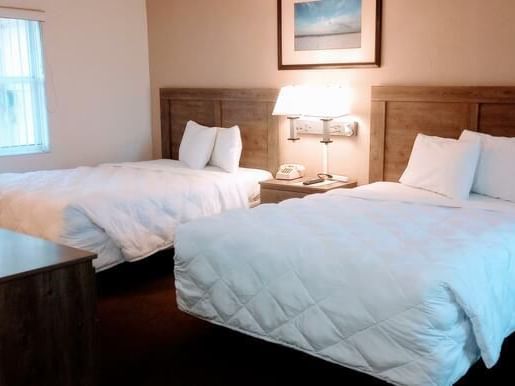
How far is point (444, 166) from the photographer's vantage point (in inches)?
146

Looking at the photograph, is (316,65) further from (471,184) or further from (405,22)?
(471,184)

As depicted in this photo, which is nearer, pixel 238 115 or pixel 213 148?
pixel 213 148

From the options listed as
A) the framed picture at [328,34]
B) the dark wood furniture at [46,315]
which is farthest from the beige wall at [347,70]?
the dark wood furniture at [46,315]

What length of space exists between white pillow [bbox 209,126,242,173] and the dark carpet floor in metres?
1.43

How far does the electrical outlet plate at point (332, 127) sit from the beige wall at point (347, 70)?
0.23 feet

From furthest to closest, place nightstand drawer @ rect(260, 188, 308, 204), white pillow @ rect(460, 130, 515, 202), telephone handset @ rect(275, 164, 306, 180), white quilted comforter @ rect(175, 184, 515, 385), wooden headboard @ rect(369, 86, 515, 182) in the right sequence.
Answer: telephone handset @ rect(275, 164, 306, 180) → nightstand drawer @ rect(260, 188, 308, 204) → wooden headboard @ rect(369, 86, 515, 182) → white pillow @ rect(460, 130, 515, 202) → white quilted comforter @ rect(175, 184, 515, 385)

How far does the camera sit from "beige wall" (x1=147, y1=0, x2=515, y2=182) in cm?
392

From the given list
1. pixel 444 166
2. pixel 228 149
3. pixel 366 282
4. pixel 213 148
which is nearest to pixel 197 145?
pixel 213 148

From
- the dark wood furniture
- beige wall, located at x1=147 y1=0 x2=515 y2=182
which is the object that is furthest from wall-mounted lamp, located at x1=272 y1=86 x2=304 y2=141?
the dark wood furniture

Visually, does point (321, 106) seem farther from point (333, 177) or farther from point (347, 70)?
point (333, 177)

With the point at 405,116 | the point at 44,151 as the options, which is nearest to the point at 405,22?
the point at 405,116

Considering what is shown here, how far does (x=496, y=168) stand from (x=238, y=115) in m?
2.30

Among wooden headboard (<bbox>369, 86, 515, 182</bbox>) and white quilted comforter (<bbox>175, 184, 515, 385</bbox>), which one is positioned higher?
wooden headboard (<bbox>369, 86, 515, 182</bbox>)

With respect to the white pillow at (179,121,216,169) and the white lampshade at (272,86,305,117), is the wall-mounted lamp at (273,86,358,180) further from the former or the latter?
the white pillow at (179,121,216,169)
